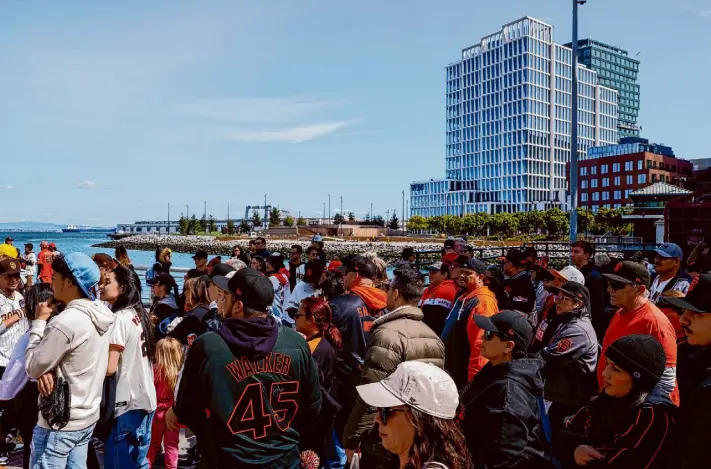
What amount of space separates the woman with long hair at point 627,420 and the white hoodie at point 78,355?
2.83m

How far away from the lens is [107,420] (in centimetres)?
377

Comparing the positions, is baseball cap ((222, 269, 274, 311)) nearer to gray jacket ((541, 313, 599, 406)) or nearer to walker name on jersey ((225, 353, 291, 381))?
walker name on jersey ((225, 353, 291, 381))

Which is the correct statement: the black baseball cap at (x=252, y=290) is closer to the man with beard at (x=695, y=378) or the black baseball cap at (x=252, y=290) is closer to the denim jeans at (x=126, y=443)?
the denim jeans at (x=126, y=443)

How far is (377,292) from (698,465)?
309 centimetres

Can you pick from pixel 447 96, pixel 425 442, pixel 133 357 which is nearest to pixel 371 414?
pixel 425 442

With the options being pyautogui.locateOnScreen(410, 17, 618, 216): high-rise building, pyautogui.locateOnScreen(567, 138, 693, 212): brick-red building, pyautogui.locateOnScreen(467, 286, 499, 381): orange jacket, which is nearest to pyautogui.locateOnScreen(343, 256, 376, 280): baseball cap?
pyautogui.locateOnScreen(467, 286, 499, 381): orange jacket

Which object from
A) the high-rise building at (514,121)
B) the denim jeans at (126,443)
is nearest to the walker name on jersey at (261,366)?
the denim jeans at (126,443)

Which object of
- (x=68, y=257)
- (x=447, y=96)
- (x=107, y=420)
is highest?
(x=447, y=96)

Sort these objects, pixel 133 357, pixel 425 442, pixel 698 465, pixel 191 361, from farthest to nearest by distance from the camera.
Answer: pixel 133 357 → pixel 191 361 → pixel 698 465 → pixel 425 442

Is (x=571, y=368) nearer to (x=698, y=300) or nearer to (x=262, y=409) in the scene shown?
(x=698, y=300)

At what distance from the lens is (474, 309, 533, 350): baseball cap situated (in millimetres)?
3506

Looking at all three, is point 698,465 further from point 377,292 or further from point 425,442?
point 377,292

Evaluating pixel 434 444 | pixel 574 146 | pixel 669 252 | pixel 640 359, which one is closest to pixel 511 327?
pixel 640 359

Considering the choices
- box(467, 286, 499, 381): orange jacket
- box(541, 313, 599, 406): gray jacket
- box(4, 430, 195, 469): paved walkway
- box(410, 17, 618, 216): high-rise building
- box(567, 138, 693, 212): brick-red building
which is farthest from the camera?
box(410, 17, 618, 216): high-rise building
